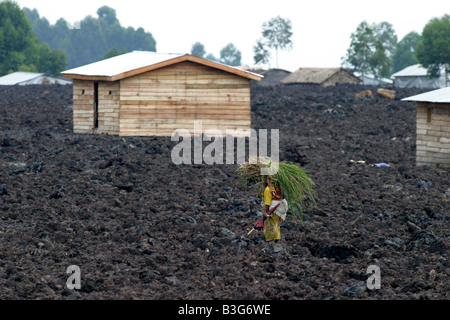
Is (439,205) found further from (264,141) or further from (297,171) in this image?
(264,141)

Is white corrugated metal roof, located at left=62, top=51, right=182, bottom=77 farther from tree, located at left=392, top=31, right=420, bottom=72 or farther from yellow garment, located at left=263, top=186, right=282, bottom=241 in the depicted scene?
tree, located at left=392, top=31, right=420, bottom=72

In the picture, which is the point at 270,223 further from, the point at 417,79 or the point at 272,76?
the point at 417,79

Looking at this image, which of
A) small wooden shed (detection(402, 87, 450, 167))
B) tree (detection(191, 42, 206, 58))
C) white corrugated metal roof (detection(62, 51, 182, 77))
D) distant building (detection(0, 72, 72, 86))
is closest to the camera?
small wooden shed (detection(402, 87, 450, 167))

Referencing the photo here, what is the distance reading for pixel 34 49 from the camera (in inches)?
3083

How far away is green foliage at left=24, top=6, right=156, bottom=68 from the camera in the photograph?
138125 millimetres

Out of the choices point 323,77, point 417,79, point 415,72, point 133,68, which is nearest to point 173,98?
point 133,68

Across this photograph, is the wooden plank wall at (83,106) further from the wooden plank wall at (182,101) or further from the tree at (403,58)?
the tree at (403,58)

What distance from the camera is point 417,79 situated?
218 feet

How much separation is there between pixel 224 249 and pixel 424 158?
10.7 meters

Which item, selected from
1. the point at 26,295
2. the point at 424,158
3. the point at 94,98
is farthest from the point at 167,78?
the point at 26,295

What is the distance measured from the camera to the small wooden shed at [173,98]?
71.4 feet

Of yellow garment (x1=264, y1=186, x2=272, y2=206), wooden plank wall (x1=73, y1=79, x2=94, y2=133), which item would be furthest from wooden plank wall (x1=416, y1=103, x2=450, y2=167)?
wooden plank wall (x1=73, y1=79, x2=94, y2=133)

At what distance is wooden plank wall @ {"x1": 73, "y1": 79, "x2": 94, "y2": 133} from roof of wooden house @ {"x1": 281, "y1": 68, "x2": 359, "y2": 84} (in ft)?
108

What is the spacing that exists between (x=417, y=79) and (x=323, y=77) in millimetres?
17230
